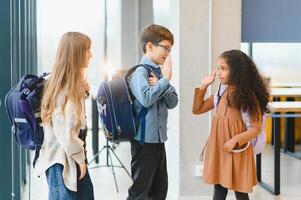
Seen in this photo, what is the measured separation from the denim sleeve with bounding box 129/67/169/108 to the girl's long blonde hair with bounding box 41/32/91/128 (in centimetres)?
31

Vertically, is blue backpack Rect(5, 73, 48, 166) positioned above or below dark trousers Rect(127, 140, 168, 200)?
above

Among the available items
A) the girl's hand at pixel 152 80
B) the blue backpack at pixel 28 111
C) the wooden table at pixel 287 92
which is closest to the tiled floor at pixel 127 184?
the wooden table at pixel 287 92

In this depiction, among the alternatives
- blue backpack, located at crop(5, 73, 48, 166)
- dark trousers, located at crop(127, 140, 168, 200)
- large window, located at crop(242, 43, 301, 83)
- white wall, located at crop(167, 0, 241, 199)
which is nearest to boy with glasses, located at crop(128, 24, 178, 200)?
dark trousers, located at crop(127, 140, 168, 200)

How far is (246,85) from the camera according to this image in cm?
268

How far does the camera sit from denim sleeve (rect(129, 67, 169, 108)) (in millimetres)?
2457

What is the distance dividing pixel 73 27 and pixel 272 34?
171 inches

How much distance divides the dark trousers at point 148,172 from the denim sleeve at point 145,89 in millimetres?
253

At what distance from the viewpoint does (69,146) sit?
2279mm

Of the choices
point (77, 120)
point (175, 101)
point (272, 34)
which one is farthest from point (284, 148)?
point (77, 120)

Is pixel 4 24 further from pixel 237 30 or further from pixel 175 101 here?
pixel 237 30

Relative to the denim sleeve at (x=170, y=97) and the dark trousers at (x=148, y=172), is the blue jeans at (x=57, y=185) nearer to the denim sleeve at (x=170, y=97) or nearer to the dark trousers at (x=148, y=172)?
the dark trousers at (x=148, y=172)

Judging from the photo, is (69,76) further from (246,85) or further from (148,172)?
(246,85)

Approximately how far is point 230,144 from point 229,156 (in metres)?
0.09

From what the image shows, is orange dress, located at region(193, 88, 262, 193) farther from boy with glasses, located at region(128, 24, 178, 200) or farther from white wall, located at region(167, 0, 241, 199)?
white wall, located at region(167, 0, 241, 199)
